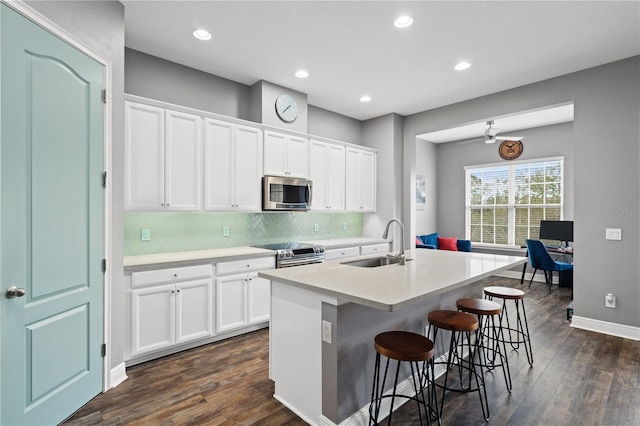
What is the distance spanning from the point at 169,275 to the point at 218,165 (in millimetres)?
1282

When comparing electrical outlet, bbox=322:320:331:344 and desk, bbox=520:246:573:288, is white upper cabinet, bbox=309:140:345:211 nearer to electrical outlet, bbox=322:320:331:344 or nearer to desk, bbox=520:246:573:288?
electrical outlet, bbox=322:320:331:344

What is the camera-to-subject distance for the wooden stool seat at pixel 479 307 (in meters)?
2.41

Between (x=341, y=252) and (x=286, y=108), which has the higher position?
(x=286, y=108)

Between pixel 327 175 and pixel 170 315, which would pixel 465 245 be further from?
pixel 170 315

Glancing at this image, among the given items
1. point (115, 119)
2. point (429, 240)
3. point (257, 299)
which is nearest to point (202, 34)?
point (115, 119)

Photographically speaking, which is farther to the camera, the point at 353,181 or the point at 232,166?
the point at 353,181

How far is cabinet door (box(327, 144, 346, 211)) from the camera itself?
192 inches

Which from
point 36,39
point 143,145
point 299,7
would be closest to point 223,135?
point 143,145

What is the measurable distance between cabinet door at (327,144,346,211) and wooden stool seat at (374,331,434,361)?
122 inches

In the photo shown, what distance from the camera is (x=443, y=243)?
22.2 ft

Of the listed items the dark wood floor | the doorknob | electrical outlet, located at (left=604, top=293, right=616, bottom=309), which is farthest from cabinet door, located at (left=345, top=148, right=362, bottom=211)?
the doorknob

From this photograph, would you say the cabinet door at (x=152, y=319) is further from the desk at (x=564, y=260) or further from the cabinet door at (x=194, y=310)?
the desk at (x=564, y=260)

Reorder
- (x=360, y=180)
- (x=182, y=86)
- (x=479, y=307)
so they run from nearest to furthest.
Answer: (x=479, y=307) → (x=182, y=86) → (x=360, y=180)

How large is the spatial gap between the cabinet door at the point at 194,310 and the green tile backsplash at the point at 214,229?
66 centimetres
